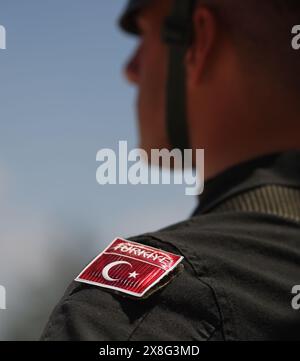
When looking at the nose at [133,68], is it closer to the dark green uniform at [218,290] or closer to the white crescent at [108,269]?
the dark green uniform at [218,290]

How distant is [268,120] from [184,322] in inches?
27.3

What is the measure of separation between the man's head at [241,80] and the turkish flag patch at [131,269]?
→ 18.9 inches

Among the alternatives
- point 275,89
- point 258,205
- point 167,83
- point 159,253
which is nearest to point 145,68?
point 167,83

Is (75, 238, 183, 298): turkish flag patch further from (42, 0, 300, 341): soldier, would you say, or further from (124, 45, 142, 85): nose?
(124, 45, 142, 85): nose

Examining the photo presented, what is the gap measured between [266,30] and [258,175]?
0.43m

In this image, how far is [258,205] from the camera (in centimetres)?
197

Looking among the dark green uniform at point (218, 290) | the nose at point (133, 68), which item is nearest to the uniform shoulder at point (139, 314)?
the dark green uniform at point (218, 290)

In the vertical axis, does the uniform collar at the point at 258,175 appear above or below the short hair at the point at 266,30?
below

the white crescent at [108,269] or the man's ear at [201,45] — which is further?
the man's ear at [201,45]

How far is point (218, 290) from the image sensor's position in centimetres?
168

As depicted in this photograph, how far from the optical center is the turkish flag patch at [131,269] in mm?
1658
